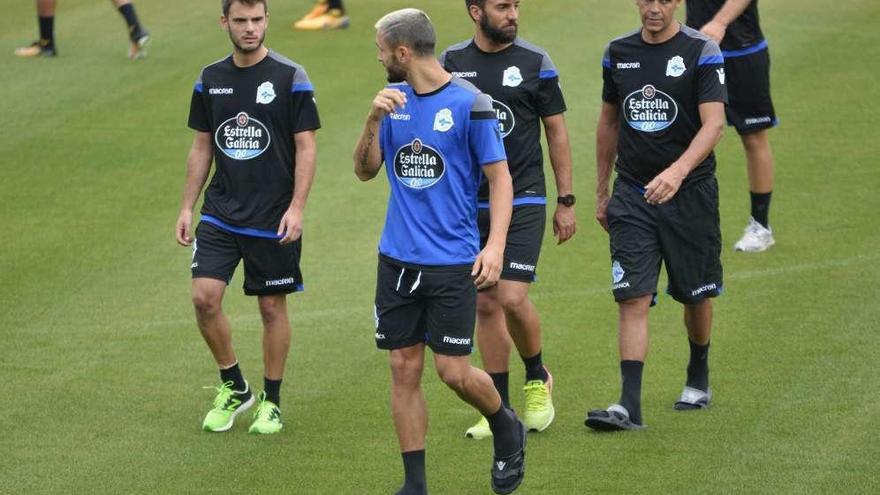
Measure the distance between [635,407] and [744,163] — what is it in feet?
20.7

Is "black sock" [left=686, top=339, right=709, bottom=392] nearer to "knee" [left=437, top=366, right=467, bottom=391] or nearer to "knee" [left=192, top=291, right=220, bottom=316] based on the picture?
"knee" [left=437, top=366, right=467, bottom=391]

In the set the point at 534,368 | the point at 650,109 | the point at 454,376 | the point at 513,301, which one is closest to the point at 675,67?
the point at 650,109

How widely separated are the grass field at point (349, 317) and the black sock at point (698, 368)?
6.5 inches

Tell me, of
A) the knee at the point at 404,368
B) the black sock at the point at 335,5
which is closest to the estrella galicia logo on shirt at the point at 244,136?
the knee at the point at 404,368

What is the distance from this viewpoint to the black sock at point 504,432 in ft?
24.7

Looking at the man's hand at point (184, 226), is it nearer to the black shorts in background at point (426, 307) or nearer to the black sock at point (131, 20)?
the black shorts in background at point (426, 307)

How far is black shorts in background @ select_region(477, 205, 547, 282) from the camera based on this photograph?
28.1 ft

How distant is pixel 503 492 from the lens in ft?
24.5

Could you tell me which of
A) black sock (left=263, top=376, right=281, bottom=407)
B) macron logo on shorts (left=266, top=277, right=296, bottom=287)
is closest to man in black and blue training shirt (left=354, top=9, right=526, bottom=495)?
macron logo on shorts (left=266, top=277, right=296, bottom=287)

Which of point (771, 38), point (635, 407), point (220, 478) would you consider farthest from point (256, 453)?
point (771, 38)

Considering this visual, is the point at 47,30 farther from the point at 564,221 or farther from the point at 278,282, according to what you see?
the point at 564,221

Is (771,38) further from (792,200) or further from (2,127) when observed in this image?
(2,127)

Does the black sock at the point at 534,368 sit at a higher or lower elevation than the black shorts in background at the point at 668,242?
lower

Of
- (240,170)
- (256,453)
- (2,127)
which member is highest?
(240,170)
